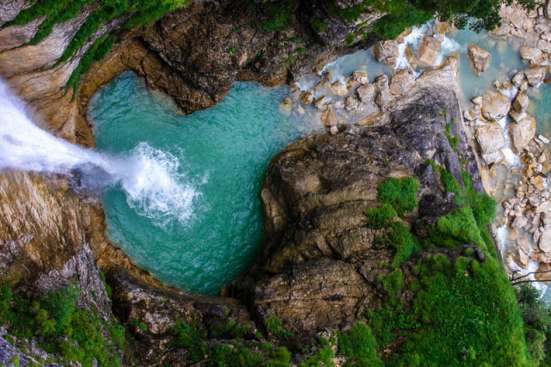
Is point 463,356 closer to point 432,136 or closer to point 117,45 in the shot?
point 432,136

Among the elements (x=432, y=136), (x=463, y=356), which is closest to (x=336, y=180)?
(x=432, y=136)

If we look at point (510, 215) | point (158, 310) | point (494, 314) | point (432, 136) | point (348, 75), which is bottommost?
point (510, 215)

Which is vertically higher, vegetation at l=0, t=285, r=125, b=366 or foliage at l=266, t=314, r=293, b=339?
vegetation at l=0, t=285, r=125, b=366

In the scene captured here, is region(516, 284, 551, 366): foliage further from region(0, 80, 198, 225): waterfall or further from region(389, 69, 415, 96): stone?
region(0, 80, 198, 225): waterfall

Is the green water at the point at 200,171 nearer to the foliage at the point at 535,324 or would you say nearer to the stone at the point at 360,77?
the stone at the point at 360,77

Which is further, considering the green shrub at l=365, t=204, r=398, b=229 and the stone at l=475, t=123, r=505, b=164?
the stone at l=475, t=123, r=505, b=164

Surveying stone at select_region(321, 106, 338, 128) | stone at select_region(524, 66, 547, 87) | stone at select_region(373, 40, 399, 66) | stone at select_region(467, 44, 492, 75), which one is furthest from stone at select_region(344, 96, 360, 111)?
stone at select_region(524, 66, 547, 87)

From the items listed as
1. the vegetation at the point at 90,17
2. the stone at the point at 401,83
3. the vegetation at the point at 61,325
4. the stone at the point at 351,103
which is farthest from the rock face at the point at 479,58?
the vegetation at the point at 61,325
